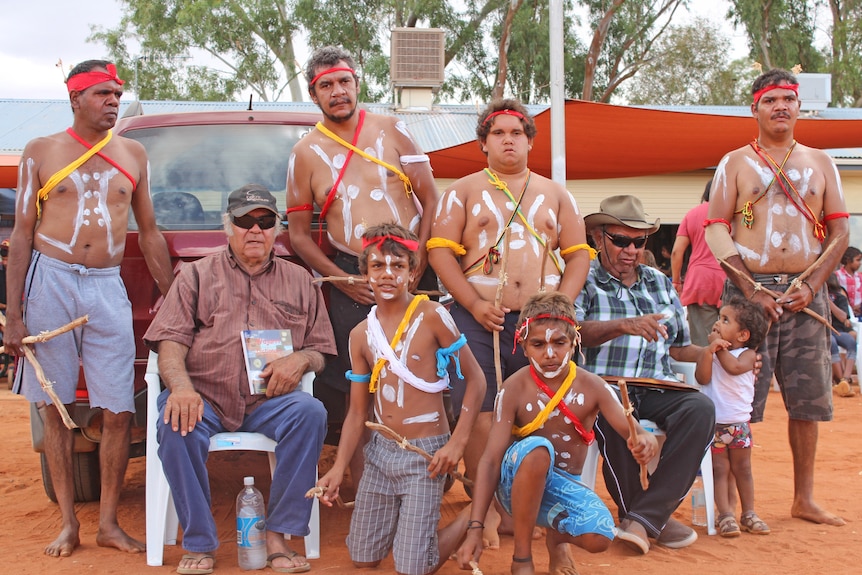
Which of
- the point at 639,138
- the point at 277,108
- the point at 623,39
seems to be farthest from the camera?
the point at 623,39

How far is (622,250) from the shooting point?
4.64m

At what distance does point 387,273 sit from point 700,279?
4.09m

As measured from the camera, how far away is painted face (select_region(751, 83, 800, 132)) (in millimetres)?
4809

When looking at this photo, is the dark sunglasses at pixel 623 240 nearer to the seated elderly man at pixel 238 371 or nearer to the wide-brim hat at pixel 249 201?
the seated elderly man at pixel 238 371

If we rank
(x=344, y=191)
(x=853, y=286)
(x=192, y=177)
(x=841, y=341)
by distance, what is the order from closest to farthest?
(x=344, y=191) → (x=192, y=177) → (x=841, y=341) → (x=853, y=286)

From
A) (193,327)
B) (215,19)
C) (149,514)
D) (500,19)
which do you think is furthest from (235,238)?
(215,19)

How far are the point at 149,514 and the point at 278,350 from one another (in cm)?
91

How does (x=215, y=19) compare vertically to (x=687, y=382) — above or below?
above

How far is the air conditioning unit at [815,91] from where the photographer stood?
16.1 metres

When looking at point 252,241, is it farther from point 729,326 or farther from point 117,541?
point 729,326

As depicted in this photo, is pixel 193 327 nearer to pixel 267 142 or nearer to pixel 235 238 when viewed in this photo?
pixel 235 238

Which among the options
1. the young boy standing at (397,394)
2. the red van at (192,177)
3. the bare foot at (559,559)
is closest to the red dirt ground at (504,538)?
the bare foot at (559,559)

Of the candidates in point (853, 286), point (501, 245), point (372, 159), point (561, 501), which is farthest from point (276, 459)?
point (853, 286)

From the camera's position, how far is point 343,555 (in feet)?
13.9
